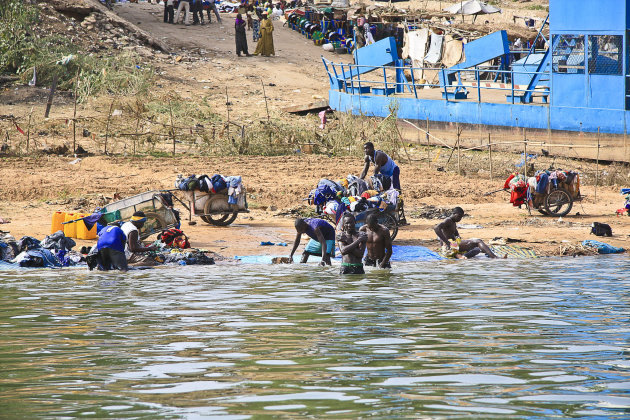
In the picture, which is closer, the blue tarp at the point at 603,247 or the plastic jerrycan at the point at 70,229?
the blue tarp at the point at 603,247

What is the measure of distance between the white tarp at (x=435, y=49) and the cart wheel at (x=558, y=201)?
64.6 ft

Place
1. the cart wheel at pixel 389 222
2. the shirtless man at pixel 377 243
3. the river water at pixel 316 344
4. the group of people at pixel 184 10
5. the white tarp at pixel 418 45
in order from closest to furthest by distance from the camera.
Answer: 1. the river water at pixel 316 344
2. the shirtless man at pixel 377 243
3. the cart wheel at pixel 389 222
4. the white tarp at pixel 418 45
5. the group of people at pixel 184 10

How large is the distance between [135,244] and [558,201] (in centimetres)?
777

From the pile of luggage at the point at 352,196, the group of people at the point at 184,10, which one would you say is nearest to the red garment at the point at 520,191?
the pile of luggage at the point at 352,196

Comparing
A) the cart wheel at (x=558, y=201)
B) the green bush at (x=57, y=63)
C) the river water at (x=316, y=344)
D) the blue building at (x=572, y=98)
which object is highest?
the green bush at (x=57, y=63)

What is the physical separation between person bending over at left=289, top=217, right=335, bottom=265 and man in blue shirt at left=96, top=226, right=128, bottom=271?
7.50 ft

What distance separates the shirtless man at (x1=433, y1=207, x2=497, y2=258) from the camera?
505 inches

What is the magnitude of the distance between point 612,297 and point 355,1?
38404mm

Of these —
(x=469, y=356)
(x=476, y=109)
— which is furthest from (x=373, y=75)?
(x=469, y=356)

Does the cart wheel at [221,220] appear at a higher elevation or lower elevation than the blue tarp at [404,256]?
higher

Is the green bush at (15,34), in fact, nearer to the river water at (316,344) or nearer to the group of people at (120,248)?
the group of people at (120,248)

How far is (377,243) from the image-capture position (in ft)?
38.8

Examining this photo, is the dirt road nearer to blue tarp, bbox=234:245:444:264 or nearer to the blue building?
the blue building

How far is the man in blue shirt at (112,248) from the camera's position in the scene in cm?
1133
